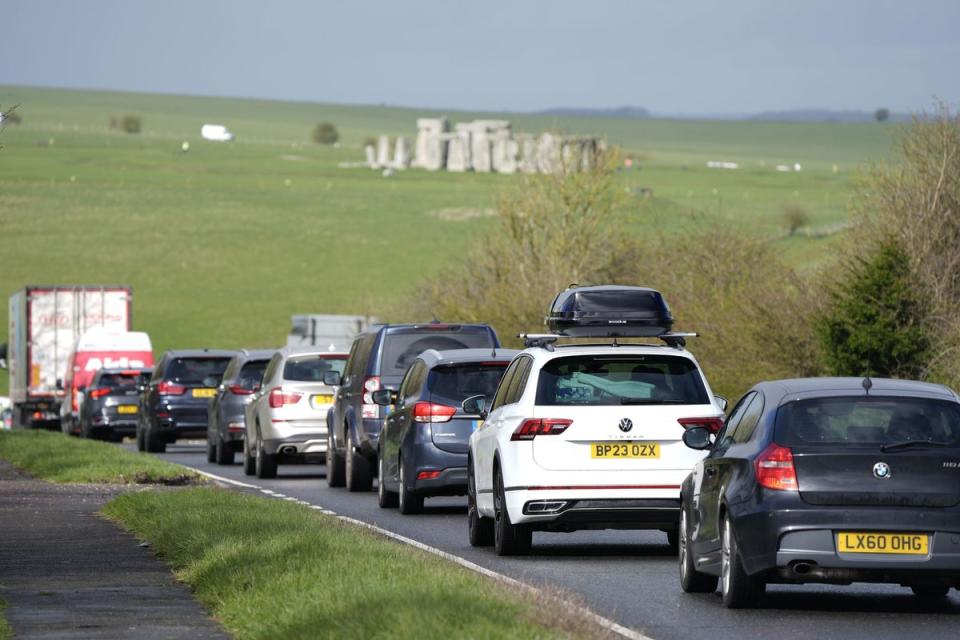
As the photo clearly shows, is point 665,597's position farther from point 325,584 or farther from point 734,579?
point 325,584

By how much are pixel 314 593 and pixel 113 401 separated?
115ft

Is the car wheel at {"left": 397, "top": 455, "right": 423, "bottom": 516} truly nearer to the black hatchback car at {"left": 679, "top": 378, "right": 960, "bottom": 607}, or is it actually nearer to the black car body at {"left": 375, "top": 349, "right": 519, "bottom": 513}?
the black car body at {"left": 375, "top": 349, "right": 519, "bottom": 513}

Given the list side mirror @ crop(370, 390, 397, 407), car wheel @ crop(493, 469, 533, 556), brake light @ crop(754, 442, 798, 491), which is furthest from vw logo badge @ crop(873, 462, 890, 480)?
side mirror @ crop(370, 390, 397, 407)

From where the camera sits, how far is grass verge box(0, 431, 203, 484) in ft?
88.2

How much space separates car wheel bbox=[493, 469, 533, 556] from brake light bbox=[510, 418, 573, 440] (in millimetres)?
484

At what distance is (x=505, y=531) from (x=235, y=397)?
59.2ft

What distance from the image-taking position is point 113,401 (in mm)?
45500

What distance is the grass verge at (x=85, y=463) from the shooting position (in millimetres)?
26891

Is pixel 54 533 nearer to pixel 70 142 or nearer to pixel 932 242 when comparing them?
pixel 932 242

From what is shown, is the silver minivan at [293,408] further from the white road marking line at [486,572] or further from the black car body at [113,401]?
the black car body at [113,401]

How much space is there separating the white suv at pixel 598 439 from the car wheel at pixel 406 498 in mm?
4950

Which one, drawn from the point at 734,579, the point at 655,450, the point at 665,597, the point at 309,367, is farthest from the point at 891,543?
the point at 309,367

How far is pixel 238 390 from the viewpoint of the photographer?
33.5 meters

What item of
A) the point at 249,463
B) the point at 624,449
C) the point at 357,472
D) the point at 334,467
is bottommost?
the point at 249,463
